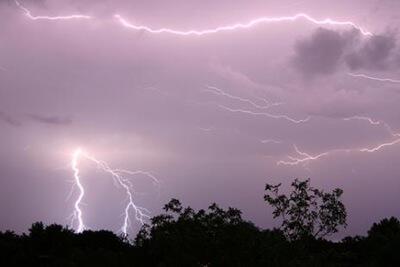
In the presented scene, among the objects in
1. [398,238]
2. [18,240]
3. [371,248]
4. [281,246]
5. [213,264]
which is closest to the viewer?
[281,246]

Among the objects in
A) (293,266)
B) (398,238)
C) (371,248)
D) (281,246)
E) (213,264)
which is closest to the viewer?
(293,266)

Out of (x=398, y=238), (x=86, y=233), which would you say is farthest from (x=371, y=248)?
(x=86, y=233)

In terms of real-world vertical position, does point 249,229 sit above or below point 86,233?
below

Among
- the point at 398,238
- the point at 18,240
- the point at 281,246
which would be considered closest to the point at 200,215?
the point at 281,246

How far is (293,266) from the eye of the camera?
9.34 meters

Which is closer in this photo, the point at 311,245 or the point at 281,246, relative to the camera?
the point at 281,246

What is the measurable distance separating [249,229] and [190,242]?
1317 millimetres

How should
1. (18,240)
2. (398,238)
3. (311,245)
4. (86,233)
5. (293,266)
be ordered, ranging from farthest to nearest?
(86,233) < (18,240) < (398,238) < (311,245) < (293,266)

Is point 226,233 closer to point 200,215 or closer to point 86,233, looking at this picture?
point 200,215

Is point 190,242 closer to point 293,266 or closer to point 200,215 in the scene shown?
point 200,215

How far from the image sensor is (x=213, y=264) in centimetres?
1093

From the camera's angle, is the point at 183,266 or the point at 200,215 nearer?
the point at 183,266

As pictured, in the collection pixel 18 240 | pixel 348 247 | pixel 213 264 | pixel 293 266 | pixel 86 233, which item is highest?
pixel 86 233

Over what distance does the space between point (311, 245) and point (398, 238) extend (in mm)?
8491
